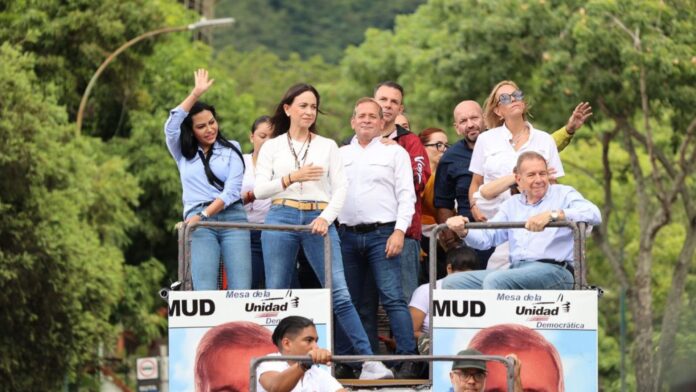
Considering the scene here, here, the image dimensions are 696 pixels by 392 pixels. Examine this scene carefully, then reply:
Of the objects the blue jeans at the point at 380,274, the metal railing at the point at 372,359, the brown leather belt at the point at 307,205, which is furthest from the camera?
the blue jeans at the point at 380,274

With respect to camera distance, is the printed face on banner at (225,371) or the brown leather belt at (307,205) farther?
the brown leather belt at (307,205)

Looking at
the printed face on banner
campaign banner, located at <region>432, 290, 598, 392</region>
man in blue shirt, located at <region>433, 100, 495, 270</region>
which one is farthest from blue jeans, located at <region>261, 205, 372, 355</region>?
man in blue shirt, located at <region>433, 100, 495, 270</region>

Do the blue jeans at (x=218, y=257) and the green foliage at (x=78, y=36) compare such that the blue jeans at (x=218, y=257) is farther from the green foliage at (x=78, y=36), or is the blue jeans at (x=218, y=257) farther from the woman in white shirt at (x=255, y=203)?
the green foliage at (x=78, y=36)

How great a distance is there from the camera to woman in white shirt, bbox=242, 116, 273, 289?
44.5 feet

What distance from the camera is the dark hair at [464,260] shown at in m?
13.2

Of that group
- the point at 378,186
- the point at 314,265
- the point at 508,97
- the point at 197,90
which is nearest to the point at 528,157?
the point at 508,97

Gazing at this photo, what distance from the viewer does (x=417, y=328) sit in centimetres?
1348

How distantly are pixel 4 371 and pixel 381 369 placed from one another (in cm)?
2045

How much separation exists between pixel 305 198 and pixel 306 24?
14162cm

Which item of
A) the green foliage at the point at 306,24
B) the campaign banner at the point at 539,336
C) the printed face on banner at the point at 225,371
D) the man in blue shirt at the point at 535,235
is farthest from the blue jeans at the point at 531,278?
the green foliage at the point at 306,24

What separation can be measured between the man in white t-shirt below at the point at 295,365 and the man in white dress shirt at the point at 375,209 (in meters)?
2.32

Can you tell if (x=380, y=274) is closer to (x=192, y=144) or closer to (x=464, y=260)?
(x=464, y=260)

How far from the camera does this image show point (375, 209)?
13.3 metres

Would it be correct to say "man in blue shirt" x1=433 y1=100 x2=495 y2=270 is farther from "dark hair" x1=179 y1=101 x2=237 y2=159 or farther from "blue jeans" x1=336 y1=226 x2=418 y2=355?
"dark hair" x1=179 y1=101 x2=237 y2=159
